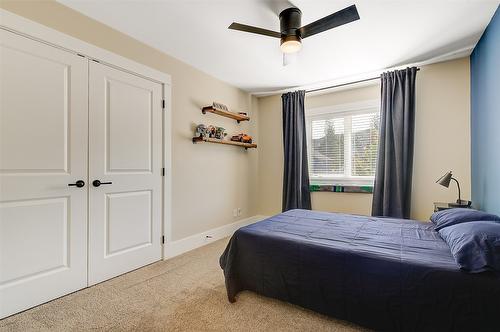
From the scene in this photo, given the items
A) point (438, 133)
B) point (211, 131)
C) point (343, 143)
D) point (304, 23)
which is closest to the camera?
point (304, 23)

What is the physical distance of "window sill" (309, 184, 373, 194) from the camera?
3.64 m

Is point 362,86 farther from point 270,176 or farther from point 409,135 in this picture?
point 270,176

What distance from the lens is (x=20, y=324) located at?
1.71 m

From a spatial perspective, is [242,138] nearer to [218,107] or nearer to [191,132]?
[218,107]

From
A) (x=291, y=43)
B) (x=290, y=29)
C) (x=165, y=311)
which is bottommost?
(x=165, y=311)

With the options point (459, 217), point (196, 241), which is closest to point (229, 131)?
point (196, 241)

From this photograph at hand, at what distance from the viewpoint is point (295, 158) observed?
409 cm

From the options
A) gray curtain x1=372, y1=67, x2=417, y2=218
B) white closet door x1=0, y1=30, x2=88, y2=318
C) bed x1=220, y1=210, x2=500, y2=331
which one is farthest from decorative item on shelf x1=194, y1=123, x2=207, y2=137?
gray curtain x1=372, y1=67, x2=417, y2=218

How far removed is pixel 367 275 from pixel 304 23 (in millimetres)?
2236

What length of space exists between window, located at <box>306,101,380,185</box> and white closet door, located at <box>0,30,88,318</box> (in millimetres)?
3302

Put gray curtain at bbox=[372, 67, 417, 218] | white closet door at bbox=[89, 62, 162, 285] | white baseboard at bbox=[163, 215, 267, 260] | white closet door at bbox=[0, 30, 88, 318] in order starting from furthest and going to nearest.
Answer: gray curtain at bbox=[372, 67, 417, 218], white baseboard at bbox=[163, 215, 267, 260], white closet door at bbox=[89, 62, 162, 285], white closet door at bbox=[0, 30, 88, 318]

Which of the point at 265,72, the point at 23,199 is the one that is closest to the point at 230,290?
the point at 23,199

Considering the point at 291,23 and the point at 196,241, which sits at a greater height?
the point at 291,23

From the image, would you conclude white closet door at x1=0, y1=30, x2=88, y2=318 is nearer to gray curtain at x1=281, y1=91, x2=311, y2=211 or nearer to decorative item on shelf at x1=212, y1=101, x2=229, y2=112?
decorative item on shelf at x1=212, y1=101, x2=229, y2=112
